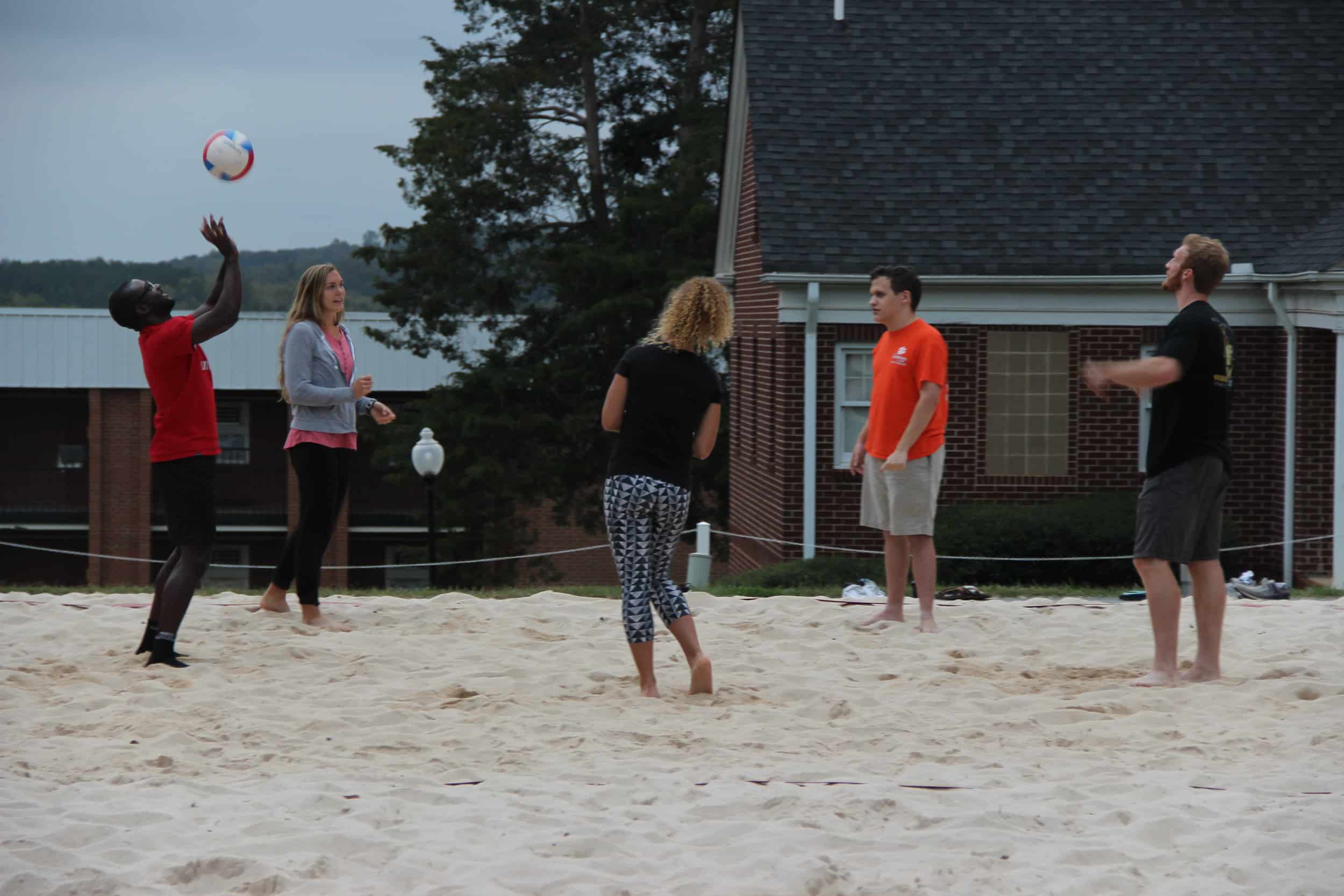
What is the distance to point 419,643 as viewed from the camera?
778cm

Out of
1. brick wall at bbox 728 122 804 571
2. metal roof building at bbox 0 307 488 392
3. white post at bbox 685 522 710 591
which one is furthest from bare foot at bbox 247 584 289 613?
metal roof building at bbox 0 307 488 392

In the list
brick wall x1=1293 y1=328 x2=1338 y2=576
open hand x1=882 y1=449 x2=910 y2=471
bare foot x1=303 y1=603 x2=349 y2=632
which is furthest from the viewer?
brick wall x1=1293 y1=328 x2=1338 y2=576

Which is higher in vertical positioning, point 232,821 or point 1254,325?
point 1254,325

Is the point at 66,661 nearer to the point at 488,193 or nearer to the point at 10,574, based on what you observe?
the point at 488,193

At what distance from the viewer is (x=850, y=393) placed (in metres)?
17.2

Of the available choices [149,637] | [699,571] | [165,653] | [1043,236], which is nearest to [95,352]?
[1043,236]

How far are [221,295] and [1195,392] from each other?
4.59 m

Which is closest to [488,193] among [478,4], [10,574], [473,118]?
[473,118]

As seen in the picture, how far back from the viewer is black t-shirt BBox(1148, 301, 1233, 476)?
256 inches

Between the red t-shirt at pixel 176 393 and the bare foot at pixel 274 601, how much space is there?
59.6 inches

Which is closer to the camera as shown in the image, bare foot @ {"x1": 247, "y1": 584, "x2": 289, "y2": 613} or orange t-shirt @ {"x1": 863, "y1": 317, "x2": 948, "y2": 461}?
orange t-shirt @ {"x1": 863, "y1": 317, "x2": 948, "y2": 461}

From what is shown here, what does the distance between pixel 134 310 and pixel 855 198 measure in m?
11.6

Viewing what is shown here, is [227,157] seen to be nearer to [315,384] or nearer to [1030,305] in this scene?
[315,384]

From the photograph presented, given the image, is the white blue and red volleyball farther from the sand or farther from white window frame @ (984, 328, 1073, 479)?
white window frame @ (984, 328, 1073, 479)
